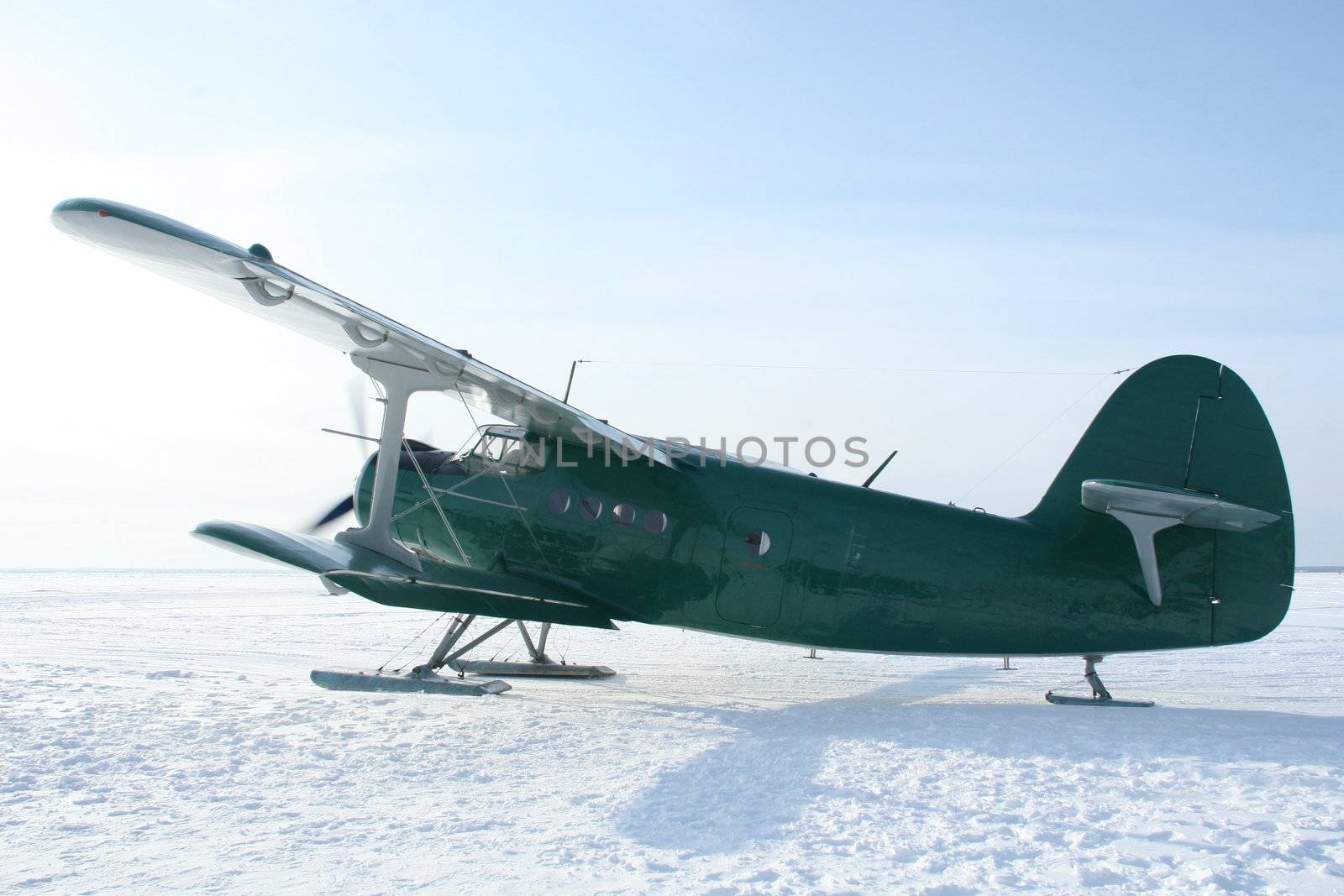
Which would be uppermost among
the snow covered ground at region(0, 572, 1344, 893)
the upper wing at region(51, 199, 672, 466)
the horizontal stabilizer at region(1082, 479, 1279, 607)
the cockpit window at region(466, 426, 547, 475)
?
the upper wing at region(51, 199, 672, 466)

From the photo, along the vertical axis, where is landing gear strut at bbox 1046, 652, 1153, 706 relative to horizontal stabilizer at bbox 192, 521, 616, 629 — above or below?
below

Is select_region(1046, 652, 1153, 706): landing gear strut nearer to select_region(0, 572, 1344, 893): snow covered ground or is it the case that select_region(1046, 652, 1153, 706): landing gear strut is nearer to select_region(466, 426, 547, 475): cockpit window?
select_region(0, 572, 1344, 893): snow covered ground

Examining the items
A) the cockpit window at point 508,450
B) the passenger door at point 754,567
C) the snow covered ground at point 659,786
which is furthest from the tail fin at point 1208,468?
the cockpit window at point 508,450

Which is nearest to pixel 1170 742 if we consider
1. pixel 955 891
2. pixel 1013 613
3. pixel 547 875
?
pixel 1013 613

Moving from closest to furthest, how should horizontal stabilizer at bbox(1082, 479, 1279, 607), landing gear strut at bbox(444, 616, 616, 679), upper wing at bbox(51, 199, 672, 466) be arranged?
1. upper wing at bbox(51, 199, 672, 466)
2. horizontal stabilizer at bbox(1082, 479, 1279, 607)
3. landing gear strut at bbox(444, 616, 616, 679)

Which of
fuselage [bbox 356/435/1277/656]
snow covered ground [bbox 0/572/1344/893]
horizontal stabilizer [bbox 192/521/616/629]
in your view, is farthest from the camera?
fuselage [bbox 356/435/1277/656]

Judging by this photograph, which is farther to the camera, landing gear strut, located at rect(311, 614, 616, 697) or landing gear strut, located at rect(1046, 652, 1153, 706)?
landing gear strut, located at rect(1046, 652, 1153, 706)

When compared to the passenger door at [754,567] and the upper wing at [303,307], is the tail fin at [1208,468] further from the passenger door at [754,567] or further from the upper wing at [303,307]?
the upper wing at [303,307]

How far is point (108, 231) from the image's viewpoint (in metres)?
6.86

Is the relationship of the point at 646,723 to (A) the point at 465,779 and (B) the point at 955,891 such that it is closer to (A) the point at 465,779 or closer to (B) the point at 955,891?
(A) the point at 465,779

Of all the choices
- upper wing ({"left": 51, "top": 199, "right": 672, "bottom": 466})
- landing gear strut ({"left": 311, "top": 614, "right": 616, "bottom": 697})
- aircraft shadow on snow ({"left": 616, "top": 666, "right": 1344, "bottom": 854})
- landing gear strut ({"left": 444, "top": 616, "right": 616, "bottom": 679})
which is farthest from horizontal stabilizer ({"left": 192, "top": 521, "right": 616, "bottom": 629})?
upper wing ({"left": 51, "top": 199, "right": 672, "bottom": 466})

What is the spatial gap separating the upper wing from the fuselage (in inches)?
27.5

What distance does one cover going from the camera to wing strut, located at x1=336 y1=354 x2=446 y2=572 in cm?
891

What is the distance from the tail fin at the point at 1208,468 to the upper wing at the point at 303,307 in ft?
14.5
